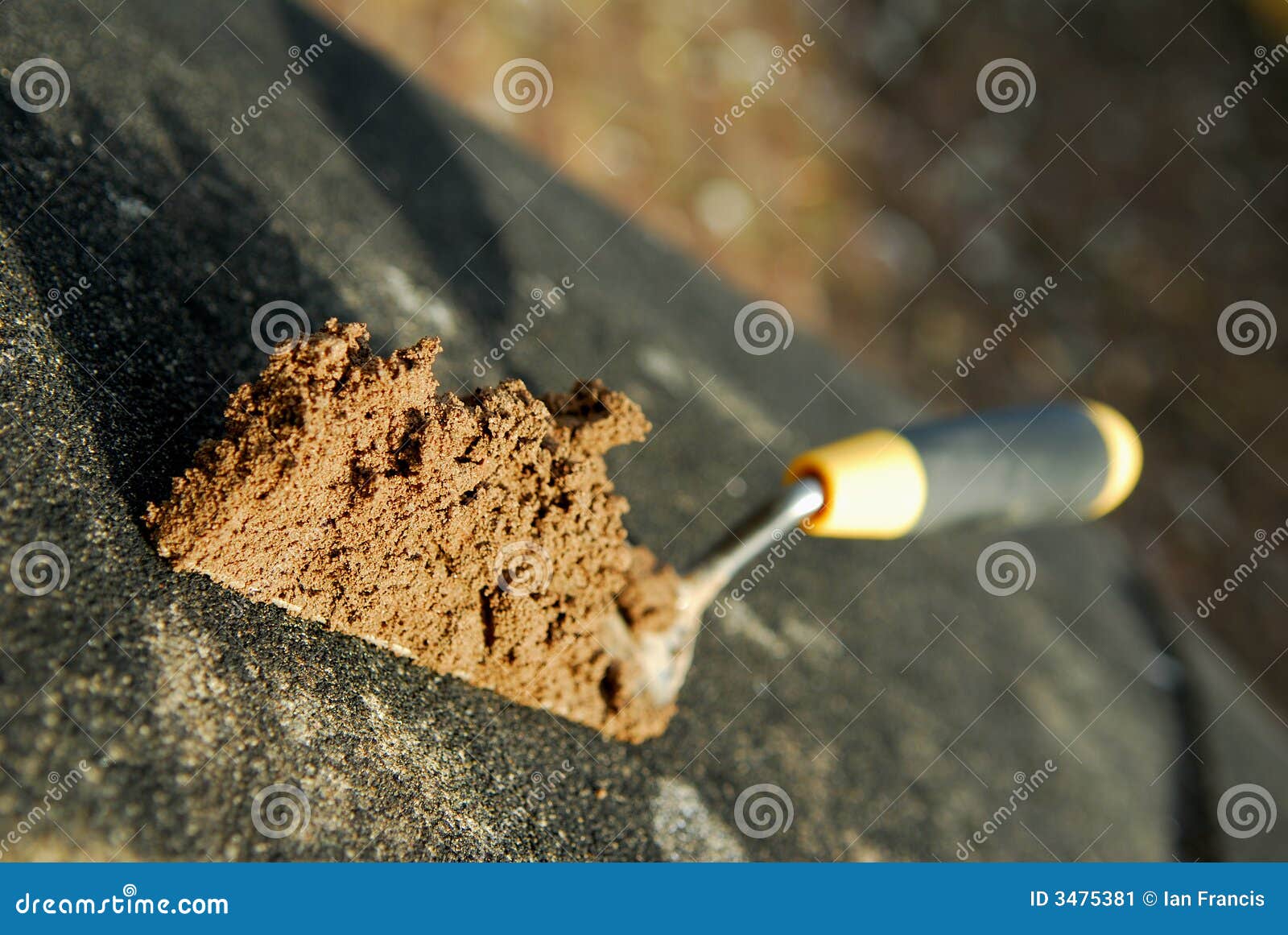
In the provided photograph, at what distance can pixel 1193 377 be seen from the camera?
321 centimetres

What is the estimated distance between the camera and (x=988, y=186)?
11.4ft

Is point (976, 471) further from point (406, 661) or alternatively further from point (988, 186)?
point (988, 186)

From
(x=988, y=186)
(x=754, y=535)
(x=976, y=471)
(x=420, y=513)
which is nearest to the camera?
(x=420, y=513)

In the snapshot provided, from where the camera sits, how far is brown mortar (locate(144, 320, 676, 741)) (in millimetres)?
766

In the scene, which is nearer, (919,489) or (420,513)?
(420,513)

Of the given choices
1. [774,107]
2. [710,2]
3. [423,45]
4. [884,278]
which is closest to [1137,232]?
[884,278]

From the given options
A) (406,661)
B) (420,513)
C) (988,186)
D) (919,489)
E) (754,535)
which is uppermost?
(988,186)

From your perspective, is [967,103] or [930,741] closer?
[930,741]

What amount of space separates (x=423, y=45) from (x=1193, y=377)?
2.74 m

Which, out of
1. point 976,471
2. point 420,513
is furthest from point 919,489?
point 420,513

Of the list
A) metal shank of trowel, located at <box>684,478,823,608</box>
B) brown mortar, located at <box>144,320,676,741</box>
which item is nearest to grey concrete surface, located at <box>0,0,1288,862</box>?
brown mortar, located at <box>144,320,676,741</box>

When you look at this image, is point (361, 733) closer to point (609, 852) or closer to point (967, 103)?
point (609, 852)

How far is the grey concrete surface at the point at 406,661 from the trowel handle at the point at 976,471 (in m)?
0.29

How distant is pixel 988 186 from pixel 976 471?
2649mm
